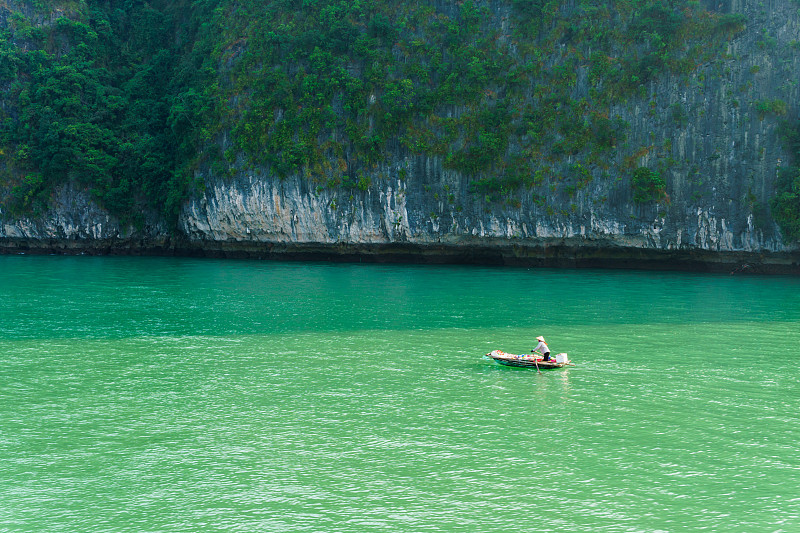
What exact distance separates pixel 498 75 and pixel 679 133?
31.5 ft

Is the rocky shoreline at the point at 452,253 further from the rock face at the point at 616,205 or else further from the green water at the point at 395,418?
the green water at the point at 395,418

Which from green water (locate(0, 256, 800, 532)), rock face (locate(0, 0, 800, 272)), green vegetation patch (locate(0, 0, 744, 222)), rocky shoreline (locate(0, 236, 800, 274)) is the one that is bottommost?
green water (locate(0, 256, 800, 532))

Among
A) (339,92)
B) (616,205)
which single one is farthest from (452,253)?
(339,92)

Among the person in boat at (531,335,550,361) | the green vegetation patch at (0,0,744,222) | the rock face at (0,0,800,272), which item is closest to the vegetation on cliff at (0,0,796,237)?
the green vegetation patch at (0,0,744,222)

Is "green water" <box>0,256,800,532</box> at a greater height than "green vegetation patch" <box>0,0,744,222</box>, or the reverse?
"green vegetation patch" <box>0,0,744,222</box>

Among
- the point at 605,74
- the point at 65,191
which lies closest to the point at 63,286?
the point at 65,191

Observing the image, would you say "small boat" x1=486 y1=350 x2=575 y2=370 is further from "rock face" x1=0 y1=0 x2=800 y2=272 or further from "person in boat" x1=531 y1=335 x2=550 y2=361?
"rock face" x1=0 y1=0 x2=800 y2=272

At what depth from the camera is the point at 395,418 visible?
1181 cm

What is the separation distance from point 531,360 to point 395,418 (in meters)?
4.36

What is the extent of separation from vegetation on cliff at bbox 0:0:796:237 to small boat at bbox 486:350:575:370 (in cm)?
2108

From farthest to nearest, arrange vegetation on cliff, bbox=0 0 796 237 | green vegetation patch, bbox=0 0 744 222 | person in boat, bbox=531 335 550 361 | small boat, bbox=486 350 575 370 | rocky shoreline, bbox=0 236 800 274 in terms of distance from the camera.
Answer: green vegetation patch, bbox=0 0 744 222
vegetation on cliff, bbox=0 0 796 237
rocky shoreline, bbox=0 236 800 274
person in boat, bbox=531 335 550 361
small boat, bbox=486 350 575 370

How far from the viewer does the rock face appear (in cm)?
3284

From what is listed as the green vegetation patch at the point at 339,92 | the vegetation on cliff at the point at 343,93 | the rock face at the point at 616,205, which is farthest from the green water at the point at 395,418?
the green vegetation patch at the point at 339,92

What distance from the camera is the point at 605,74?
1391 inches
